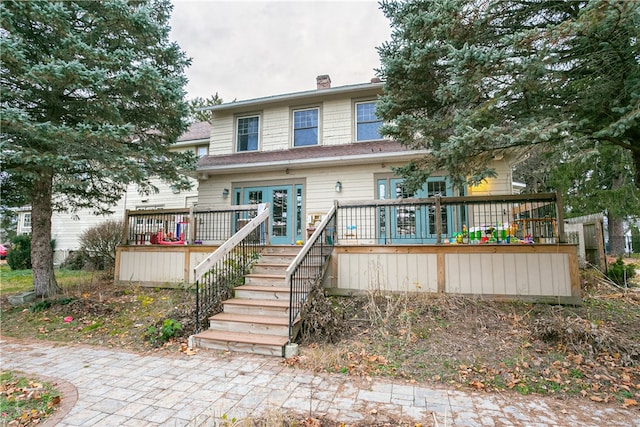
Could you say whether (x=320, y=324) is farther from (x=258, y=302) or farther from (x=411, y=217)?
(x=411, y=217)

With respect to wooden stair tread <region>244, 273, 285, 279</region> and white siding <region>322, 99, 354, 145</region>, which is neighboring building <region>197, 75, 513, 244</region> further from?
wooden stair tread <region>244, 273, 285, 279</region>

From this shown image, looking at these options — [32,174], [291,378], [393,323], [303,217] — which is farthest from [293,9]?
[291,378]

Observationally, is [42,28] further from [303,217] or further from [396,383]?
[396,383]

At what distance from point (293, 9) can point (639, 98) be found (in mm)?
9759

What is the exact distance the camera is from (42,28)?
6.43 metres

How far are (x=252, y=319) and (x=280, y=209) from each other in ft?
17.7

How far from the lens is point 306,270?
575 centimetres

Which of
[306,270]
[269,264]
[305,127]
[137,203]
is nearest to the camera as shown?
[306,270]

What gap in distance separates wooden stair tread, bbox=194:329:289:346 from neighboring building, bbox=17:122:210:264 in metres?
9.29

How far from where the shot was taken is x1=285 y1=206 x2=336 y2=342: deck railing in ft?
15.6

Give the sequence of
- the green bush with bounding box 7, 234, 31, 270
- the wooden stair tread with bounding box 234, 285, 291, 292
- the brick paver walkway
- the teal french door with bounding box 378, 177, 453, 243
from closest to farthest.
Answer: the brick paver walkway, the wooden stair tread with bounding box 234, 285, 291, 292, the teal french door with bounding box 378, 177, 453, 243, the green bush with bounding box 7, 234, 31, 270

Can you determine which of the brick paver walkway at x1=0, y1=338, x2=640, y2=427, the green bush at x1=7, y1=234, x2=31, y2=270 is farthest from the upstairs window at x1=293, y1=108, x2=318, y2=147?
the green bush at x1=7, y1=234, x2=31, y2=270

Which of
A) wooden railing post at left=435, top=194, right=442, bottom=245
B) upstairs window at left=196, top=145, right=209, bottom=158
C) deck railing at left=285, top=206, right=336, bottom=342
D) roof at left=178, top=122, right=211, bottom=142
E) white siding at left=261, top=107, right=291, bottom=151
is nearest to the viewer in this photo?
deck railing at left=285, top=206, right=336, bottom=342

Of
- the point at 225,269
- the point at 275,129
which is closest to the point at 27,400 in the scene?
the point at 225,269
